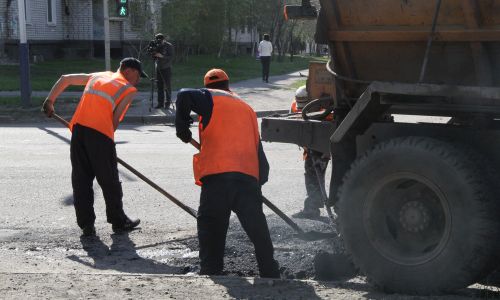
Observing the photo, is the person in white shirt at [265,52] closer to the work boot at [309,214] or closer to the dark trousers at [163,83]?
the dark trousers at [163,83]

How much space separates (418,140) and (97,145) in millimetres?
3216

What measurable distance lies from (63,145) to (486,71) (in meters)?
9.43

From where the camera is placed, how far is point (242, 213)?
554cm

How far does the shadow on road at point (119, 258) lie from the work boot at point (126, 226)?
5.1 inches

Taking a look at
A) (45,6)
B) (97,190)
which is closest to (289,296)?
(97,190)

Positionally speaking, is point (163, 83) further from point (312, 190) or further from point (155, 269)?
point (155, 269)

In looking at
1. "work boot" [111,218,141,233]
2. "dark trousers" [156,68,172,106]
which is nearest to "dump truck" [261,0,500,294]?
"work boot" [111,218,141,233]

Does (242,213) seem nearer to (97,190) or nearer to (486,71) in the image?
(486,71)

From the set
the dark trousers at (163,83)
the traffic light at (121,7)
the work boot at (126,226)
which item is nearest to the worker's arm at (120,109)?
the work boot at (126,226)

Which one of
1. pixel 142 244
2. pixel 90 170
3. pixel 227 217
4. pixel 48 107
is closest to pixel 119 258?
pixel 142 244

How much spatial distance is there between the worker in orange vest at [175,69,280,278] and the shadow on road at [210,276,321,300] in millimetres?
346

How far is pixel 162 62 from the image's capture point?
1883 cm

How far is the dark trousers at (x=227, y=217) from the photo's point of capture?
5.50 m

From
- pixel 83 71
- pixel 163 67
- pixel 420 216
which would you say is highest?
pixel 420 216
